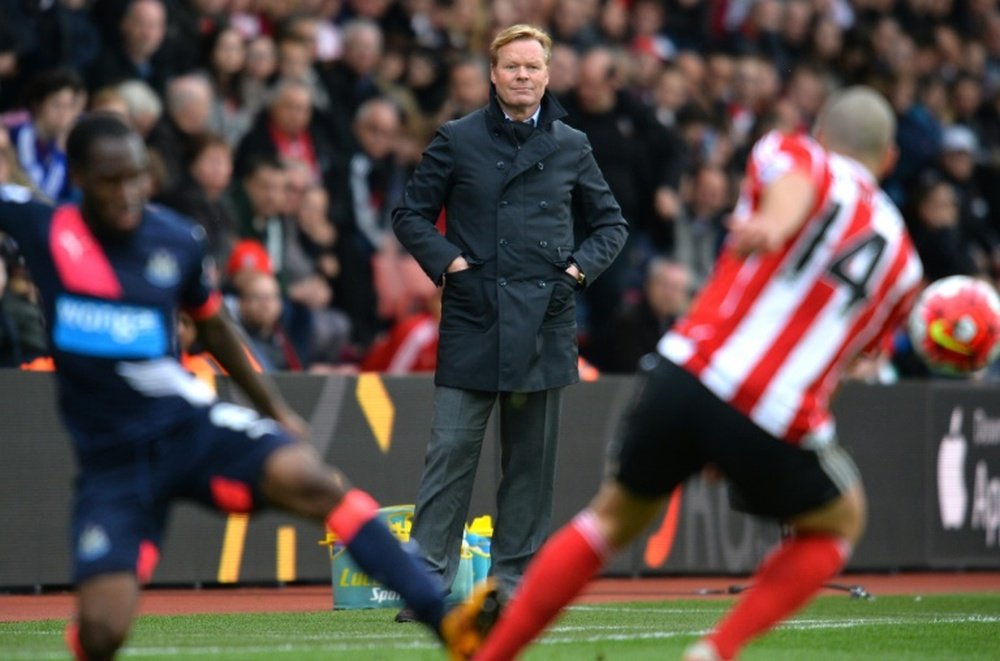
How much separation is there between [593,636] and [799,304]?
309 centimetres

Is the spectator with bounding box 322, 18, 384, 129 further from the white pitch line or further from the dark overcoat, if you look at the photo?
the white pitch line

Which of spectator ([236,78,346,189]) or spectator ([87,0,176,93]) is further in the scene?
spectator ([236,78,346,189])

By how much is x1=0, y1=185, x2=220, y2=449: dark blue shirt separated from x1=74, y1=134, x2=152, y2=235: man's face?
11 cm

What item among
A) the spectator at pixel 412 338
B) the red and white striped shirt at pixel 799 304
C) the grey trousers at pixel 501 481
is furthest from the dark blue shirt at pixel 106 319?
the spectator at pixel 412 338

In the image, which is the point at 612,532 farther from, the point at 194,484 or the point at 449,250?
the point at 449,250

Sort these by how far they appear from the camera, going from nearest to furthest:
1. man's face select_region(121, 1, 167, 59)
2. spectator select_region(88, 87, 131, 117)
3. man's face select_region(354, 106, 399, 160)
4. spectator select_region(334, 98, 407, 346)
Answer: spectator select_region(88, 87, 131, 117)
man's face select_region(121, 1, 167, 59)
spectator select_region(334, 98, 407, 346)
man's face select_region(354, 106, 399, 160)

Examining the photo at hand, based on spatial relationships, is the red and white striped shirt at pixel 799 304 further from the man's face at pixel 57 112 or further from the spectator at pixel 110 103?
the man's face at pixel 57 112

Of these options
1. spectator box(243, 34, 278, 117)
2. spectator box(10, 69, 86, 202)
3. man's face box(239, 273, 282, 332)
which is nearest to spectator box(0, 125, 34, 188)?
spectator box(10, 69, 86, 202)

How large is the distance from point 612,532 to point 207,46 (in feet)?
27.2

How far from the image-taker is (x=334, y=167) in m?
14.0

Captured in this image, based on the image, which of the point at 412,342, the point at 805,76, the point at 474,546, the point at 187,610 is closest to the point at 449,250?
the point at 474,546

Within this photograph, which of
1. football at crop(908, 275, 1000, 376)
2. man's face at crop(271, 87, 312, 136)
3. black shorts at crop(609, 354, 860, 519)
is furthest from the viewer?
man's face at crop(271, 87, 312, 136)

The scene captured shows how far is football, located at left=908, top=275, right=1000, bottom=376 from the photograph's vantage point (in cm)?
758

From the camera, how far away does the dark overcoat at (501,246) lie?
8906mm
